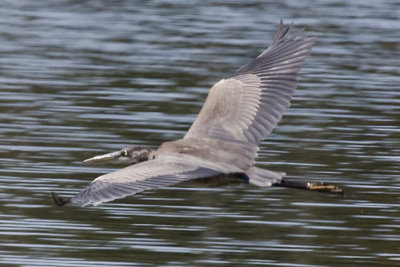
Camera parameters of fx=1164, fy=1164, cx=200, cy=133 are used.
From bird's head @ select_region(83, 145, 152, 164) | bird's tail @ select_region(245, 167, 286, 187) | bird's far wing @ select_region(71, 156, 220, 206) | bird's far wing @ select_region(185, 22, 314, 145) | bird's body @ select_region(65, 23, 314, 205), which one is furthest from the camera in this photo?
bird's head @ select_region(83, 145, 152, 164)

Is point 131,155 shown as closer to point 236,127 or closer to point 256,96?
point 236,127

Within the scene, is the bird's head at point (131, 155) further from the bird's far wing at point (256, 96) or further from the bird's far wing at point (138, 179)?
the bird's far wing at point (138, 179)

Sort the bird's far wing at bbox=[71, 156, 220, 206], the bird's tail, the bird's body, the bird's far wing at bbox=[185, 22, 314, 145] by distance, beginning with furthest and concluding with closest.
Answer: the bird's far wing at bbox=[185, 22, 314, 145]
the bird's tail
the bird's body
the bird's far wing at bbox=[71, 156, 220, 206]

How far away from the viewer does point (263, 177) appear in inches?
262

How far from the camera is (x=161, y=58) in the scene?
1596 cm

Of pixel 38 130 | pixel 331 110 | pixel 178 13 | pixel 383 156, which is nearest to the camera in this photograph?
pixel 383 156

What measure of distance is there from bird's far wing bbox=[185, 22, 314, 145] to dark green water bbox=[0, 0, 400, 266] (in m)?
0.78

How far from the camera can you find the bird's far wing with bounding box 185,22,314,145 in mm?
7184

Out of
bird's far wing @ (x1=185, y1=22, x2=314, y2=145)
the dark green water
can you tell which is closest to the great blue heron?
bird's far wing @ (x1=185, y1=22, x2=314, y2=145)

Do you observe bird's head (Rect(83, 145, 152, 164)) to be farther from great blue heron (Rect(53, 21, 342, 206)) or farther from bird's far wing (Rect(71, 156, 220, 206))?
bird's far wing (Rect(71, 156, 220, 206))

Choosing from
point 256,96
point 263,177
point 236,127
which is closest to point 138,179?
point 263,177

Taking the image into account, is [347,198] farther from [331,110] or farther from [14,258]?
[331,110]

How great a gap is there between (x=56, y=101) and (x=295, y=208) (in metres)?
4.64

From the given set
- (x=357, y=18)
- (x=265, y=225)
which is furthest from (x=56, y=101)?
(x=357, y=18)
